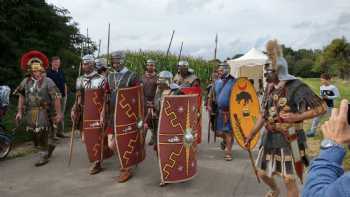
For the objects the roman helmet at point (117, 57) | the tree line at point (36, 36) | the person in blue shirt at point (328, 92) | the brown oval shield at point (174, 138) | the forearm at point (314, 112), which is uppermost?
the tree line at point (36, 36)

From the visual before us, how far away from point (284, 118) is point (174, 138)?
5.70 ft

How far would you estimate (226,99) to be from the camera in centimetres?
734

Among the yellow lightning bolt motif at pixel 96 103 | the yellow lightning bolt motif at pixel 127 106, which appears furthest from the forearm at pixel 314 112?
the yellow lightning bolt motif at pixel 96 103

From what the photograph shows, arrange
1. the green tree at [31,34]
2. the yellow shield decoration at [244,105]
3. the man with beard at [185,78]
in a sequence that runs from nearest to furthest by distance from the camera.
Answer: the yellow shield decoration at [244,105] → the man with beard at [185,78] → the green tree at [31,34]

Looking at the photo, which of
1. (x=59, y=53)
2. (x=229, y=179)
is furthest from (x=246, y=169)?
(x=59, y=53)

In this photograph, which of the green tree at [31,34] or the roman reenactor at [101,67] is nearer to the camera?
the roman reenactor at [101,67]

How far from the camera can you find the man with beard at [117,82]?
5863 mm

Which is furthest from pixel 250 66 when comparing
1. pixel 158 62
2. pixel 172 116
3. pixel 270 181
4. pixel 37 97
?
pixel 270 181

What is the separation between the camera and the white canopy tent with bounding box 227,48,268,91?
23884 mm

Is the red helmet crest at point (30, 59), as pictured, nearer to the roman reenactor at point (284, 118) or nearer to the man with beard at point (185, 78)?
the man with beard at point (185, 78)

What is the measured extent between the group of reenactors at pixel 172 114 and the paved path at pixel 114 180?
0.66ft

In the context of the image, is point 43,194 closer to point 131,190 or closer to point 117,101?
point 131,190

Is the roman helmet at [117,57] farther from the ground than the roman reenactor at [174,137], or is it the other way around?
the roman helmet at [117,57]

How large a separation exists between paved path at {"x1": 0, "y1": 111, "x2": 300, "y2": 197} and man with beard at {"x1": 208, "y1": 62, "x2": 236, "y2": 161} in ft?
1.37
